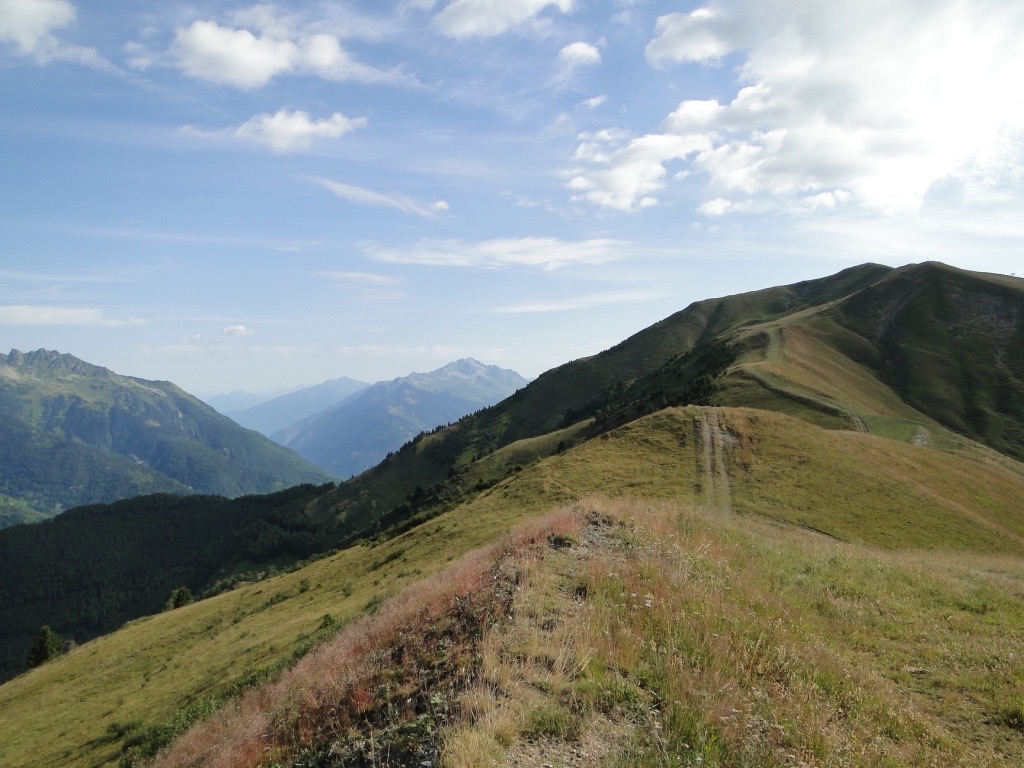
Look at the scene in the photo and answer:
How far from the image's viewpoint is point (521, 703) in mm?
6441

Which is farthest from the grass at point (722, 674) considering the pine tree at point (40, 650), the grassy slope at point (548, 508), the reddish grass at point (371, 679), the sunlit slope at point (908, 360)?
the pine tree at point (40, 650)

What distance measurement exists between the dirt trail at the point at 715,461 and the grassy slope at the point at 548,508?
163 mm

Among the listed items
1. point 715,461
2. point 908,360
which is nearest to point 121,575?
point 715,461

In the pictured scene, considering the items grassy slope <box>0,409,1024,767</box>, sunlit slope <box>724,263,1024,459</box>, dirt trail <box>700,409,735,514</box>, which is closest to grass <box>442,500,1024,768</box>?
grassy slope <box>0,409,1024,767</box>

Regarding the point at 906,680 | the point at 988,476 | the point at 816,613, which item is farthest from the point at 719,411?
the point at 906,680

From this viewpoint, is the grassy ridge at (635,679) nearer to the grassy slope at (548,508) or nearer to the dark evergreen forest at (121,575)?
the grassy slope at (548,508)

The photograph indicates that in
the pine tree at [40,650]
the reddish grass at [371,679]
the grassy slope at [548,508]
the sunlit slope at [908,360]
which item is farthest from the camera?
the sunlit slope at [908,360]

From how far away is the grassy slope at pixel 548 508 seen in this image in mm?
28688

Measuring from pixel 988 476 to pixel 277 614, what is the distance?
2677 inches

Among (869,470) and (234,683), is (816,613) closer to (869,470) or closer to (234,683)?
(234,683)

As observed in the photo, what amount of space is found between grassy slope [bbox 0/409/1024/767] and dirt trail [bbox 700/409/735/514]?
163 mm

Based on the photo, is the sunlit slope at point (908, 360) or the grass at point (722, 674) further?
the sunlit slope at point (908, 360)

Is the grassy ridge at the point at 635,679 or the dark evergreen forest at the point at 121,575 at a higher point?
the grassy ridge at the point at 635,679

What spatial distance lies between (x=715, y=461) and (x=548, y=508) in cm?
1652
